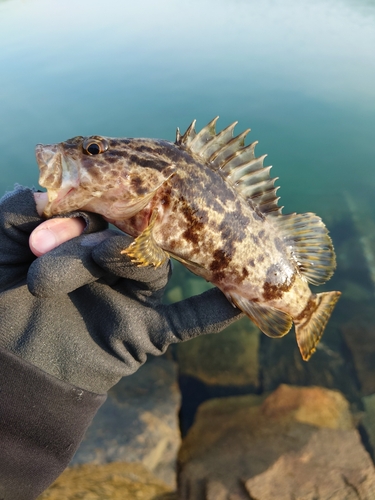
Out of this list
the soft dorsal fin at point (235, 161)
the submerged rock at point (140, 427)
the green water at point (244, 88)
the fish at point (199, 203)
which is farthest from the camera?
the green water at point (244, 88)

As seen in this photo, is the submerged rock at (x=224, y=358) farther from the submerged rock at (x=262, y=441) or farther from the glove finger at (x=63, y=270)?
the glove finger at (x=63, y=270)

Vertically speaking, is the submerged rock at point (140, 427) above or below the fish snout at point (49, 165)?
below

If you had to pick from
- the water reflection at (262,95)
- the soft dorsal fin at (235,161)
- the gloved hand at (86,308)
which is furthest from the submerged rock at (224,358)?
the soft dorsal fin at (235,161)

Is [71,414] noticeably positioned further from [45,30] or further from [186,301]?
[45,30]

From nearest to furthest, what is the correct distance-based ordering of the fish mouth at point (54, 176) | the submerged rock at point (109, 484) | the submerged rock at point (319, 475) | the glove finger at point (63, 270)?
the glove finger at point (63, 270) < the fish mouth at point (54, 176) < the submerged rock at point (109, 484) < the submerged rock at point (319, 475)

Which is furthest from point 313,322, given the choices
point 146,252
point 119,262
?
point 119,262

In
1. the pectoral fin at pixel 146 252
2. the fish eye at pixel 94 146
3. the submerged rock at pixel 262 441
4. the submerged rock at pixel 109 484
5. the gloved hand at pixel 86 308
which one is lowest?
the submerged rock at pixel 109 484

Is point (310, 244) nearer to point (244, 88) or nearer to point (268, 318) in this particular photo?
point (268, 318)
